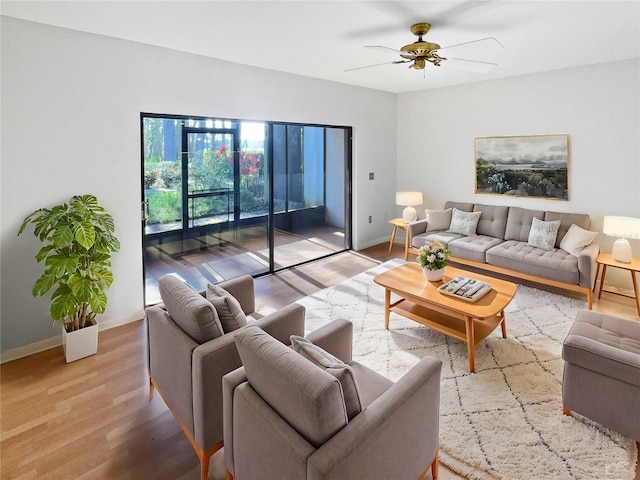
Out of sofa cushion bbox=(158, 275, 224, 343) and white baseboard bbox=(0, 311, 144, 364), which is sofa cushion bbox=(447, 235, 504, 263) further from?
white baseboard bbox=(0, 311, 144, 364)

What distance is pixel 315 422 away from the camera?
1.36 metres

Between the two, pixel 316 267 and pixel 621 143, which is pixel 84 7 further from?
pixel 621 143

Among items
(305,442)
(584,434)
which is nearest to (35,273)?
(305,442)

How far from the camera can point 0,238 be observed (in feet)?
10.0

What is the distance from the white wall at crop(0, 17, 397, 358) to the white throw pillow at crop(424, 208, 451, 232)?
10.1 feet

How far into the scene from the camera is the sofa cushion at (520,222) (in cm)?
511

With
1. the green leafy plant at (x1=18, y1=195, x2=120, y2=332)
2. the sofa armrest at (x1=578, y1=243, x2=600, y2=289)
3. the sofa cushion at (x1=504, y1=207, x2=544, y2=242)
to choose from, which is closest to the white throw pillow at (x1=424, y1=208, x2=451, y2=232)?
the sofa cushion at (x1=504, y1=207, x2=544, y2=242)

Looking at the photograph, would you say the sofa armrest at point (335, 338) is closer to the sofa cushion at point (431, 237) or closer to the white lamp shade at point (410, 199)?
the sofa cushion at point (431, 237)

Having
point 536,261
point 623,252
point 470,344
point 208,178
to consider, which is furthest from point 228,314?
point 623,252

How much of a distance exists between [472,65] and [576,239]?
7.71ft

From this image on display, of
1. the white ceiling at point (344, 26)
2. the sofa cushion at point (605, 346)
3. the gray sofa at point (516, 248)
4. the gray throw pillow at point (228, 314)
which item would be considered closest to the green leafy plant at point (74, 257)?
the gray throw pillow at point (228, 314)

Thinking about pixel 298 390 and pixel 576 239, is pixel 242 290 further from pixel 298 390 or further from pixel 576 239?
pixel 576 239

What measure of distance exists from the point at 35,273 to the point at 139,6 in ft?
7.74

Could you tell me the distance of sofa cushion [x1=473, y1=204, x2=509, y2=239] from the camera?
5.40 m
